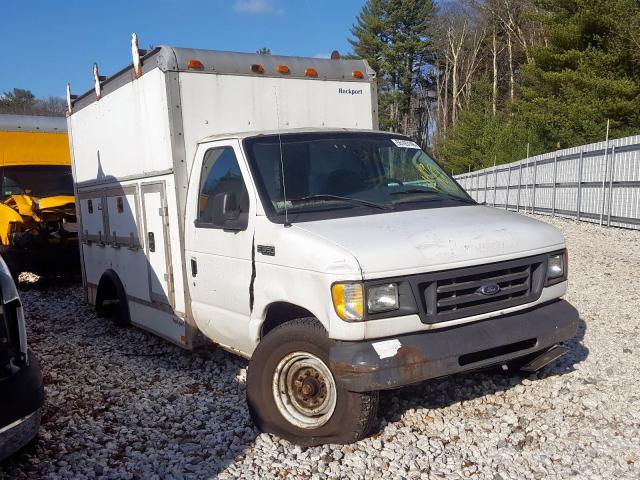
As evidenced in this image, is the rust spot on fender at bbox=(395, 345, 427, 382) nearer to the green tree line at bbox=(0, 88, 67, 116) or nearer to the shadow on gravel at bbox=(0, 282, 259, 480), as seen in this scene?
the shadow on gravel at bbox=(0, 282, 259, 480)

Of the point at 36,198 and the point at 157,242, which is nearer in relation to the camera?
the point at 157,242

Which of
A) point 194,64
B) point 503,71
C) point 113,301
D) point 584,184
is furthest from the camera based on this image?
point 503,71

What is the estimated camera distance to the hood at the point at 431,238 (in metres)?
3.50

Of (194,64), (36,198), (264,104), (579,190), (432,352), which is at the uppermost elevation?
(194,64)

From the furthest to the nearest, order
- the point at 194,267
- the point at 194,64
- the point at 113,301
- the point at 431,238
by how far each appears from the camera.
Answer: the point at 113,301
the point at 194,64
the point at 194,267
the point at 431,238

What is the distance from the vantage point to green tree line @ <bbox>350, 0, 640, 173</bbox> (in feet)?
73.8

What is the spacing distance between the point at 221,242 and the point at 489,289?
2051mm

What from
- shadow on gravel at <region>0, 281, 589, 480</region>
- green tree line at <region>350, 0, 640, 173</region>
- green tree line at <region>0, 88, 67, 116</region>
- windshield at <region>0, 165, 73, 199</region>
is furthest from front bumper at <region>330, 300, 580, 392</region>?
green tree line at <region>0, 88, 67, 116</region>

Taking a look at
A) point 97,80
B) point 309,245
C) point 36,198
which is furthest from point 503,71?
point 309,245

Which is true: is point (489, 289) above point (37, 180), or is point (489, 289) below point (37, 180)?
below

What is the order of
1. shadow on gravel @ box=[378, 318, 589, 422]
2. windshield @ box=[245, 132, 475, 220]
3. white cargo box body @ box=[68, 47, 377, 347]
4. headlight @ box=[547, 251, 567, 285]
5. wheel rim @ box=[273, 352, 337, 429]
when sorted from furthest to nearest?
white cargo box body @ box=[68, 47, 377, 347] < shadow on gravel @ box=[378, 318, 589, 422] < windshield @ box=[245, 132, 475, 220] < headlight @ box=[547, 251, 567, 285] < wheel rim @ box=[273, 352, 337, 429]

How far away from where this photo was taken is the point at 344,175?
4.55 metres

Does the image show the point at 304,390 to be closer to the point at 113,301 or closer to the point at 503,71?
the point at 113,301

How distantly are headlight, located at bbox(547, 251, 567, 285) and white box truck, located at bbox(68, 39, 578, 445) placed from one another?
0.6 inches
